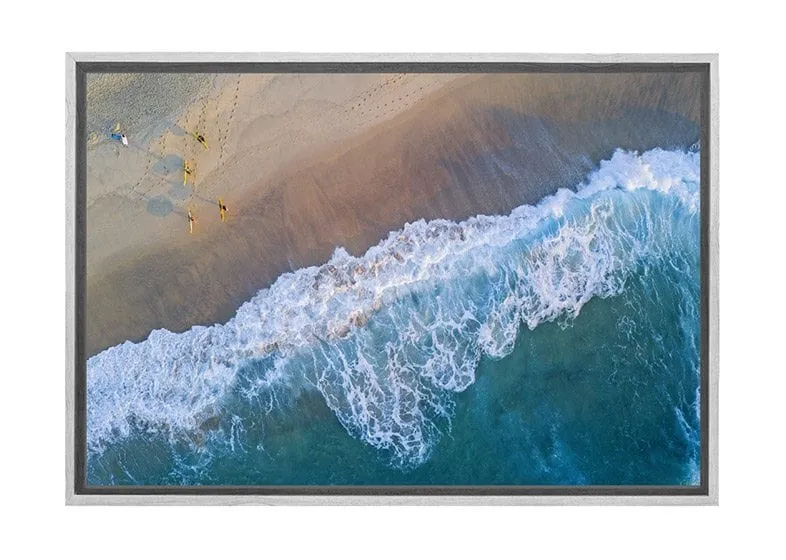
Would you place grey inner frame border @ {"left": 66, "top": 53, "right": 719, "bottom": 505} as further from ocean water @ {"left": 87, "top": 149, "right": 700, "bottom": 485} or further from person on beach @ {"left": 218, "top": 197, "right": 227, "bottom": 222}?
person on beach @ {"left": 218, "top": 197, "right": 227, "bottom": 222}

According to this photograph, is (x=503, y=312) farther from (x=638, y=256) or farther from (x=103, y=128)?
(x=103, y=128)

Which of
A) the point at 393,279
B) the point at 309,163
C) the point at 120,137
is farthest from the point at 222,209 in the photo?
the point at 393,279

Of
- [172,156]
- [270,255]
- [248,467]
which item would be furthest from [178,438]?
[172,156]

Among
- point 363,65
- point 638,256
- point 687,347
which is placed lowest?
point 687,347

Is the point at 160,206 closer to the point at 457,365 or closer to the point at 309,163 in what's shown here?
the point at 309,163

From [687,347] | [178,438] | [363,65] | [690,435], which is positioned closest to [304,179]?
[363,65]

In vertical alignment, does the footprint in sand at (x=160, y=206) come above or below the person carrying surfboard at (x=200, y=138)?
below

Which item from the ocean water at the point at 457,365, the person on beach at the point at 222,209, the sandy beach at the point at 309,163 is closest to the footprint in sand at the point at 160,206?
the sandy beach at the point at 309,163

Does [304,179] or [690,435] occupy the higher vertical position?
[304,179]

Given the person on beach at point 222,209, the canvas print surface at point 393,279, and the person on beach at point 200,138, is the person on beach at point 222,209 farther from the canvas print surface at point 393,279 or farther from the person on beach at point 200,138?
the person on beach at point 200,138
